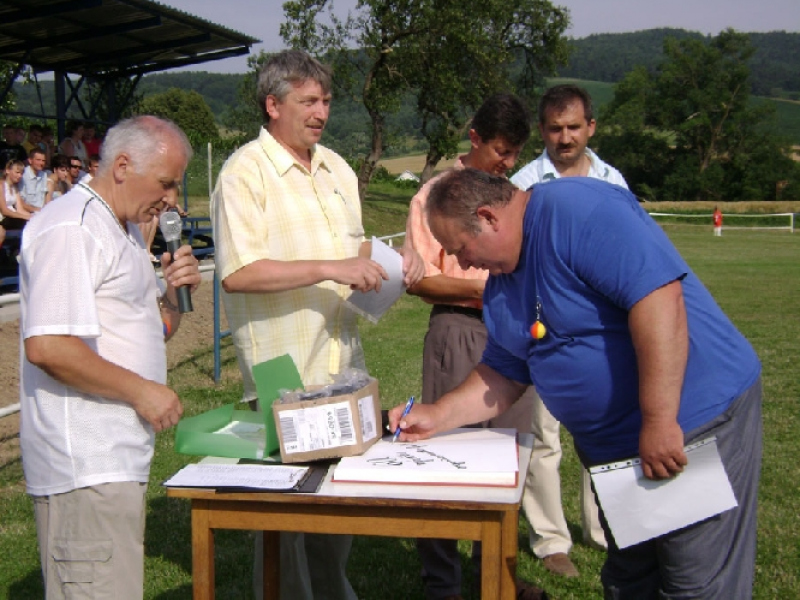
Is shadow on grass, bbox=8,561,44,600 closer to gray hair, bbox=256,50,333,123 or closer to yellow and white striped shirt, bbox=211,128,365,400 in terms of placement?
yellow and white striped shirt, bbox=211,128,365,400

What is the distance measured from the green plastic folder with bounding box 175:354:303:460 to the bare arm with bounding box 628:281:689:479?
106 cm

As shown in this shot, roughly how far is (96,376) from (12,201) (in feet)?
30.4

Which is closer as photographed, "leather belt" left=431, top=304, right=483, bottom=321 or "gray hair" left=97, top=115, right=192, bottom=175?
"gray hair" left=97, top=115, right=192, bottom=175

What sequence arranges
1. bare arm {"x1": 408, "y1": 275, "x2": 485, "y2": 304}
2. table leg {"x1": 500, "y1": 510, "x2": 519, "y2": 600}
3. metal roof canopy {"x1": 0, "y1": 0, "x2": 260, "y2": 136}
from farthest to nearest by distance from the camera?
1. metal roof canopy {"x1": 0, "y1": 0, "x2": 260, "y2": 136}
2. bare arm {"x1": 408, "y1": 275, "x2": 485, "y2": 304}
3. table leg {"x1": 500, "y1": 510, "x2": 519, "y2": 600}

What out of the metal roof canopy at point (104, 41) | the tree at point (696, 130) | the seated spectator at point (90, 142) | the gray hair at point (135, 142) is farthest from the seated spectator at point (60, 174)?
the tree at point (696, 130)

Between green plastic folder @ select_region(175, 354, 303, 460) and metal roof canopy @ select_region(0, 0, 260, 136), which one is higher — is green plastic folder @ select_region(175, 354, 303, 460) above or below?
below

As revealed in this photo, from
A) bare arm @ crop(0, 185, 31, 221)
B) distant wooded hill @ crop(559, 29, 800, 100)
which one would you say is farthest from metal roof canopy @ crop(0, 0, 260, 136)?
distant wooded hill @ crop(559, 29, 800, 100)

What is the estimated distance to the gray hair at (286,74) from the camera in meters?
3.45

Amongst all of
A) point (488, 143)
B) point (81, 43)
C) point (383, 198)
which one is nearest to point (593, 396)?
point (488, 143)

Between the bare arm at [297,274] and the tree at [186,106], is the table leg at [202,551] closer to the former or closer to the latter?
the bare arm at [297,274]

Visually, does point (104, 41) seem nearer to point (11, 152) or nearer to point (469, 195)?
point (11, 152)

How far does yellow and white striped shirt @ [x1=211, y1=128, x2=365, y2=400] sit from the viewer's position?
11.0ft

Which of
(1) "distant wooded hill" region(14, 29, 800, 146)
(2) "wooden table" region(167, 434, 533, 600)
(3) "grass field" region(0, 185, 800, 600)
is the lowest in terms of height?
(3) "grass field" region(0, 185, 800, 600)

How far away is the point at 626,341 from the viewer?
2.48 meters
